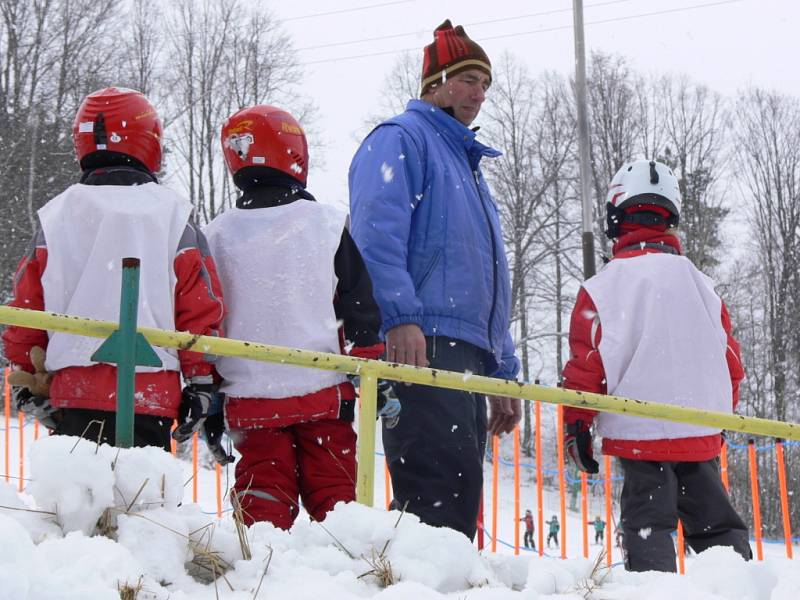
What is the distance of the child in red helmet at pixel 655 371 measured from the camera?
11.2 feet

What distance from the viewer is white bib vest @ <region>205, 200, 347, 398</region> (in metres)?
3.13

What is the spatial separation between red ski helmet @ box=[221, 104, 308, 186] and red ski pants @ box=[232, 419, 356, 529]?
3.35ft

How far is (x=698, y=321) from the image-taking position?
3621mm

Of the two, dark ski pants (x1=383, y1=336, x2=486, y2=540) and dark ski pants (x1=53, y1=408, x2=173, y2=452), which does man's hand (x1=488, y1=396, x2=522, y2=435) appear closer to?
dark ski pants (x1=383, y1=336, x2=486, y2=540)

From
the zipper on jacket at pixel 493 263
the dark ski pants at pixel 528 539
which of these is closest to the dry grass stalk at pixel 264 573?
the zipper on jacket at pixel 493 263

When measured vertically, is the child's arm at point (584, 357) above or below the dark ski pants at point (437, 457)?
above

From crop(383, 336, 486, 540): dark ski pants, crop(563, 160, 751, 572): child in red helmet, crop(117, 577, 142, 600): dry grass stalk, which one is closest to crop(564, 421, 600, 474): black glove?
crop(563, 160, 751, 572): child in red helmet

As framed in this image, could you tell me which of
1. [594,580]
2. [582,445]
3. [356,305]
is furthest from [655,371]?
[594,580]

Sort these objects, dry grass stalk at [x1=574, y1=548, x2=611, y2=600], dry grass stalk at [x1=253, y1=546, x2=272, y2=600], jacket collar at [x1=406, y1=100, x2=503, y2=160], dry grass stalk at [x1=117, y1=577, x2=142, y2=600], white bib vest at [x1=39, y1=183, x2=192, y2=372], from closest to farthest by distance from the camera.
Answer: dry grass stalk at [x1=117, y1=577, x2=142, y2=600] < dry grass stalk at [x1=253, y1=546, x2=272, y2=600] < dry grass stalk at [x1=574, y1=548, x2=611, y2=600] < white bib vest at [x1=39, y1=183, x2=192, y2=372] < jacket collar at [x1=406, y1=100, x2=503, y2=160]

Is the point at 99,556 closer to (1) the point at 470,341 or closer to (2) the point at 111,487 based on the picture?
(2) the point at 111,487

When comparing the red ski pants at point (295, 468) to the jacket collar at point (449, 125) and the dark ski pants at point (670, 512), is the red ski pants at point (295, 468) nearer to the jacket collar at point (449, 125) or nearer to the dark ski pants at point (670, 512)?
the dark ski pants at point (670, 512)

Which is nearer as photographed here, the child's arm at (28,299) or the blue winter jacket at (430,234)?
the child's arm at (28,299)

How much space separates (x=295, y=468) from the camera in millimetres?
3203

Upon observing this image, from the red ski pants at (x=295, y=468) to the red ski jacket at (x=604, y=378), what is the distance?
0.98 metres
